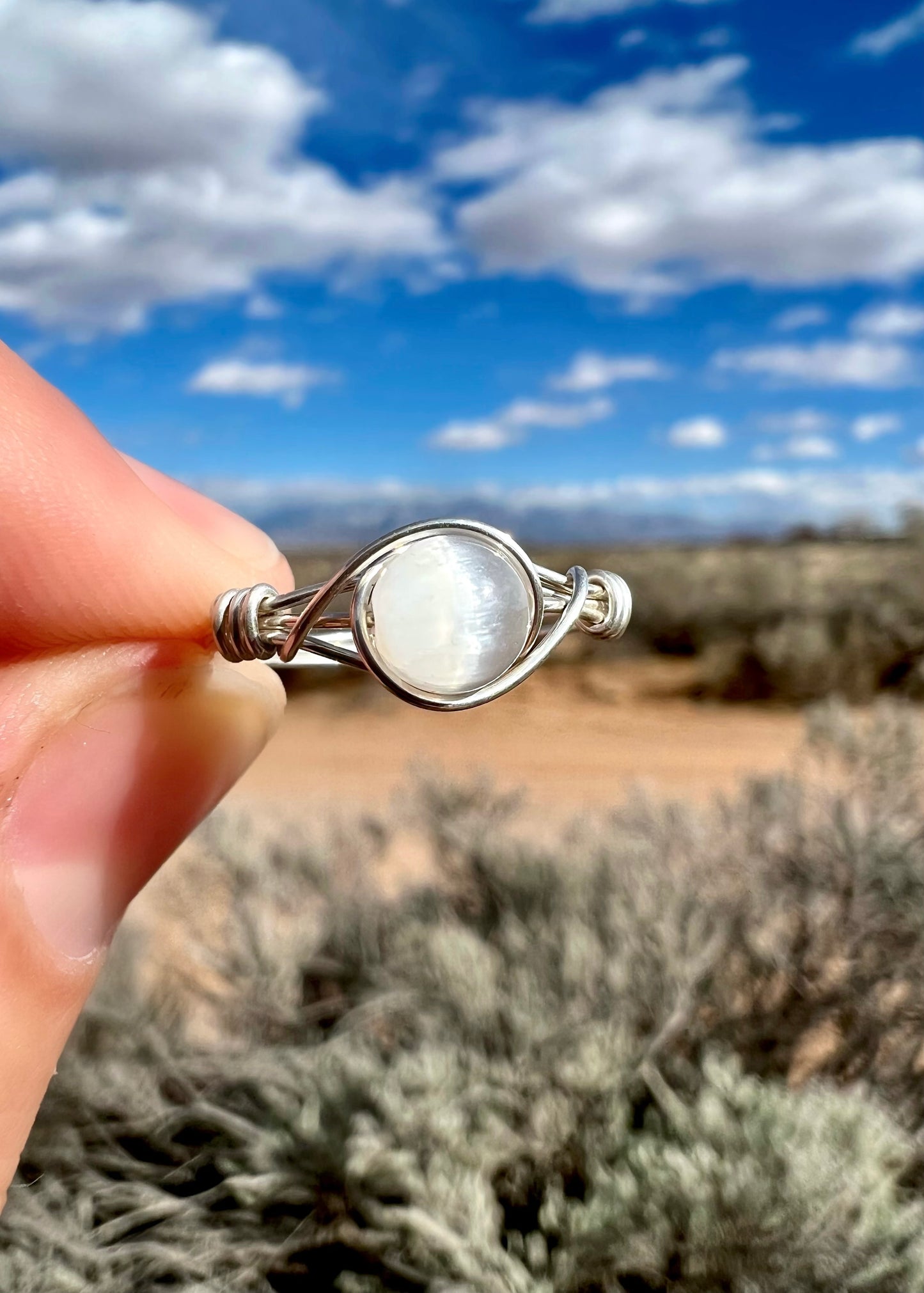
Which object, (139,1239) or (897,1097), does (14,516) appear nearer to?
(139,1239)

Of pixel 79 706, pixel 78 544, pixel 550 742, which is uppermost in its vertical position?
pixel 78 544

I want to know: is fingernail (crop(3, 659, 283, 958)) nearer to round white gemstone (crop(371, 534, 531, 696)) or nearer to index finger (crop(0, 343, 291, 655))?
index finger (crop(0, 343, 291, 655))

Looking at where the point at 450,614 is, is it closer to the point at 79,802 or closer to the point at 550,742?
the point at 79,802

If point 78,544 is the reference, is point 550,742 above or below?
below

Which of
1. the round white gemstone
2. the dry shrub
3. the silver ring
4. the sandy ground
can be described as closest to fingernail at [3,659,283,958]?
the silver ring

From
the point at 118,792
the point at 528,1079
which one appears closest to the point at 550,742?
the point at 528,1079

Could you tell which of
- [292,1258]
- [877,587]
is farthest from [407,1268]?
[877,587]
